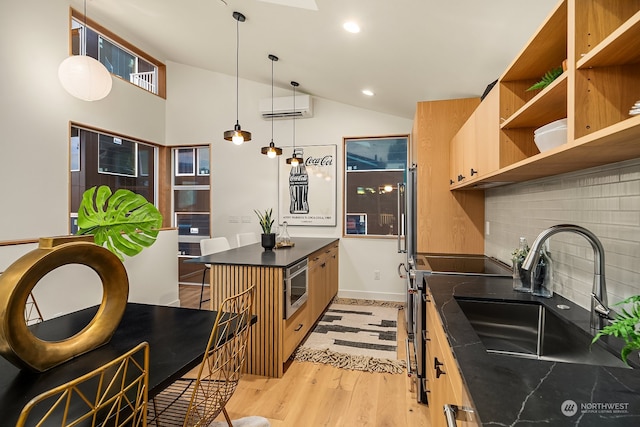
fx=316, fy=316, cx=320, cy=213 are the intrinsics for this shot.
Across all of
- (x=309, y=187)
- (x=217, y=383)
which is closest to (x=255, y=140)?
(x=309, y=187)

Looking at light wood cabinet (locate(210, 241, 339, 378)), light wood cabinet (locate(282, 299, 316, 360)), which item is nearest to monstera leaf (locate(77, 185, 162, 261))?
light wood cabinet (locate(210, 241, 339, 378))

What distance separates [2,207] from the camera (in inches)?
119

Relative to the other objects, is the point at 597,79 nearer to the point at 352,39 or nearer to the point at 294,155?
the point at 352,39

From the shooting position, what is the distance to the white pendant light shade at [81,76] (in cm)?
274

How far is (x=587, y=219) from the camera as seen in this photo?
1.39 meters

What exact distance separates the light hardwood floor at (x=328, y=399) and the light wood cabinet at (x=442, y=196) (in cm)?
125

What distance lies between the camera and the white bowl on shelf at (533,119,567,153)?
1069 millimetres

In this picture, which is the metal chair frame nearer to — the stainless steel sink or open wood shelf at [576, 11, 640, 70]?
the stainless steel sink

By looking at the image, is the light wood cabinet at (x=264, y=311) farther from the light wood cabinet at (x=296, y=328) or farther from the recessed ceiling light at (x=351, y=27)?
the recessed ceiling light at (x=351, y=27)

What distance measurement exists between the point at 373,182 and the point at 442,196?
179 cm

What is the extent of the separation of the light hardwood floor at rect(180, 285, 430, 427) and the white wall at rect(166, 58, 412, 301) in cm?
212

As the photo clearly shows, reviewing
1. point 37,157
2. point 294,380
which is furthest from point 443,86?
point 37,157

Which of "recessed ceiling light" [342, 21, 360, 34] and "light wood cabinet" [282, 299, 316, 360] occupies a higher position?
"recessed ceiling light" [342, 21, 360, 34]

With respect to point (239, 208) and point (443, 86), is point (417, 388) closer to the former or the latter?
point (443, 86)
